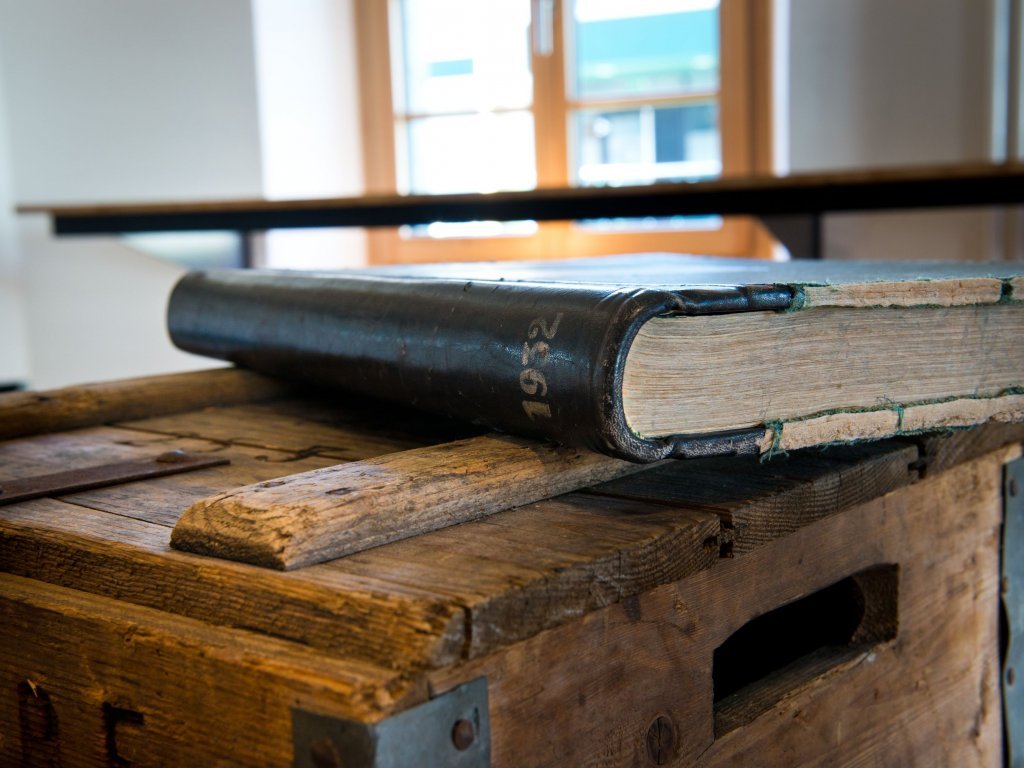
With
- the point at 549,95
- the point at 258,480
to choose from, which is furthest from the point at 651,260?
the point at 549,95

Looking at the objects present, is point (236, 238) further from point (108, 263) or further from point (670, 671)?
point (670, 671)

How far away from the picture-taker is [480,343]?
1.90ft

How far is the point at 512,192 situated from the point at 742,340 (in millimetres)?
1695

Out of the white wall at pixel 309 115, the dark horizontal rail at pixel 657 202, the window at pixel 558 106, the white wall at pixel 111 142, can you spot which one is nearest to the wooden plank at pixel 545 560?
the dark horizontal rail at pixel 657 202

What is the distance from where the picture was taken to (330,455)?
67 centimetres

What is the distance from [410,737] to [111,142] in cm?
395

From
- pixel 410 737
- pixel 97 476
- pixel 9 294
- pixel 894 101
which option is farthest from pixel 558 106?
pixel 410 737

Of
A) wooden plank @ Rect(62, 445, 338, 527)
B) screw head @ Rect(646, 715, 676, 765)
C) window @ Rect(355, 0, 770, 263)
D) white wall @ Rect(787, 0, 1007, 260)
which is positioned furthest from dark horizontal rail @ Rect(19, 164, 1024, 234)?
screw head @ Rect(646, 715, 676, 765)

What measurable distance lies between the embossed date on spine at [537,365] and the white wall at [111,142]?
337cm

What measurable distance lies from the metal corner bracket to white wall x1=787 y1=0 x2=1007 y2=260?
2735mm

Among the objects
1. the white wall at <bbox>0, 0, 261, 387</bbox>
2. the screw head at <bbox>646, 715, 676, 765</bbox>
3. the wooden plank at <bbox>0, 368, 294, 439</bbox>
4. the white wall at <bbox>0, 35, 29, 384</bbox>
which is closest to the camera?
the screw head at <bbox>646, 715, 676, 765</bbox>

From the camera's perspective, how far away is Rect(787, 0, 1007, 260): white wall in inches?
114

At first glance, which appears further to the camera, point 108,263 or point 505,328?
point 108,263

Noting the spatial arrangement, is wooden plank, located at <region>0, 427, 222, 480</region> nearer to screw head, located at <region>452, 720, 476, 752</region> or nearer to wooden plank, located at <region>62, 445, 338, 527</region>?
wooden plank, located at <region>62, 445, 338, 527</region>
